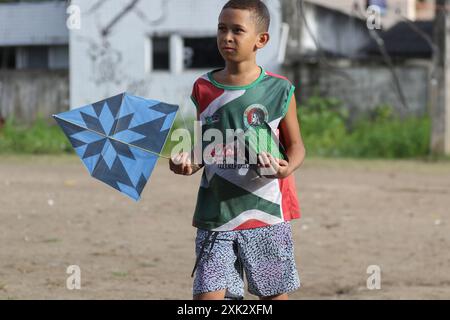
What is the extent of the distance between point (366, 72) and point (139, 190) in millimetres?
15137

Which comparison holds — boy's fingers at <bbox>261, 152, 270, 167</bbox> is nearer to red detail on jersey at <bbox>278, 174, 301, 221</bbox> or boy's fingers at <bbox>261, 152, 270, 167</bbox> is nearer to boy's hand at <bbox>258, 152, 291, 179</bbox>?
boy's hand at <bbox>258, 152, 291, 179</bbox>

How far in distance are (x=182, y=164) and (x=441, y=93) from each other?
1276cm

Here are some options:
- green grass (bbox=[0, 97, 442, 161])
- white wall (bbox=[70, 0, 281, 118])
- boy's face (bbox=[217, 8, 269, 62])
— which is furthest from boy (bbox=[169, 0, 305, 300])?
white wall (bbox=[70, 0, 281, 118])

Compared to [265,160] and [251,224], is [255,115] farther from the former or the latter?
[251,224]

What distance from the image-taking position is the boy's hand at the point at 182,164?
378 cm

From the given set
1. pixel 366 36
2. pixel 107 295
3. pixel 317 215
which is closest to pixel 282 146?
pixel 107 295

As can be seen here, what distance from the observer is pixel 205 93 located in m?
3.91

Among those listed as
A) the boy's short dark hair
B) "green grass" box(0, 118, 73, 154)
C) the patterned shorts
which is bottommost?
"green grass" box(0, 118, 73, 154)

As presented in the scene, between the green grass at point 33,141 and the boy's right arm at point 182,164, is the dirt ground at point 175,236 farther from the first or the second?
the green grass at point 33,141

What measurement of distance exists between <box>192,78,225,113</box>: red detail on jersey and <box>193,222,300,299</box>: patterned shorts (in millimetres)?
493

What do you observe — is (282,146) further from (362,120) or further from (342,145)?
(362,120)

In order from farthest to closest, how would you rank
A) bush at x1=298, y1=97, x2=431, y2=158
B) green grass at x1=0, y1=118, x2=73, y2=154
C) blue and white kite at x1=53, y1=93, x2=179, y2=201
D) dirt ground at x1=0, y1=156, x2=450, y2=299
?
1. green grass at x1=0, y1=118, x2=73, y2=154
2. bush at x1=298, y1=97, x2=431, y2=158
3. dirt ground at x1=0, y1=156, x2=450, y2=299
4. blue and white kite at x1=53, y1=93, x2=179, y2=201

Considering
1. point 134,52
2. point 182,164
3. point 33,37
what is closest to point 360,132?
A: point 134,52

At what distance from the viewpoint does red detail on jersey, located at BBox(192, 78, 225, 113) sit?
3.89 metres
